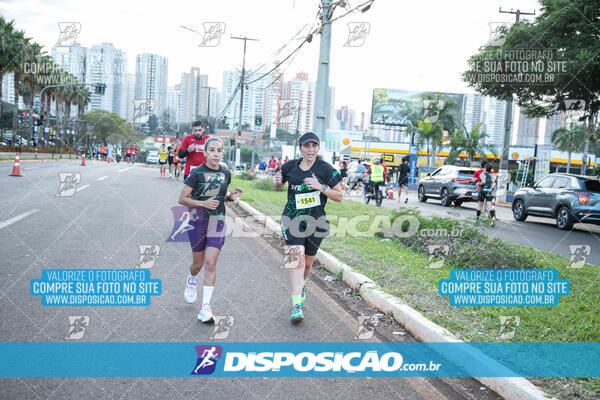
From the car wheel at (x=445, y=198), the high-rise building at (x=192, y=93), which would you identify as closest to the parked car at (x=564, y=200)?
the car wheel at (x=445, y=198)

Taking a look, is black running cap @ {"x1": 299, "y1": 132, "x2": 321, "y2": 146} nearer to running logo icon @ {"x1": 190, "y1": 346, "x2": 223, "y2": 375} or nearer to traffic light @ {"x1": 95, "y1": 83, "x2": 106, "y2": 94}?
running logo icon @ {"x1": 190, "y1": 346, "x2": 223, "y2": 375}

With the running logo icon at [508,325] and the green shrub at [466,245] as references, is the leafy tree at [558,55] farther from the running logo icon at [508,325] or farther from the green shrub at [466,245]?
the running logo icon at [508,325]

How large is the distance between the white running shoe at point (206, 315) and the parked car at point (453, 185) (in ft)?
59.8

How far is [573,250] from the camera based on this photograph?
11.4m

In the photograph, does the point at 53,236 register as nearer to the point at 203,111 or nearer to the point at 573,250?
the point at 573,250

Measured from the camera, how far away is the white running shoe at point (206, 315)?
480cm

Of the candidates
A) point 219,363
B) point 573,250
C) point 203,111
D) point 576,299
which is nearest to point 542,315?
point 576,299

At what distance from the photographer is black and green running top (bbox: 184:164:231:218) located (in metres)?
5.12

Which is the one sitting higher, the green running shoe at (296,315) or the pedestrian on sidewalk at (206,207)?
the pedestrian on sidewalk at (206,207)

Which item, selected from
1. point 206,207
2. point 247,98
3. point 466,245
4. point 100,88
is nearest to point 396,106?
point 247,98

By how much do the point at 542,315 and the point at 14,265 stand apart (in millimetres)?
6129

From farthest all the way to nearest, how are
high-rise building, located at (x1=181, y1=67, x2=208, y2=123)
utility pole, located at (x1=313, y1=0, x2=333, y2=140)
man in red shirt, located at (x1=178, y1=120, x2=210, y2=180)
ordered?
high-rise building, located at (x1=181, y1=67, x2=208, y2=123) < utility pole, located at (x1=313, y1=0, x2=333, y2=140) < man in red shirt, located at (x1=178, y1=120, x2=210, y2=180)

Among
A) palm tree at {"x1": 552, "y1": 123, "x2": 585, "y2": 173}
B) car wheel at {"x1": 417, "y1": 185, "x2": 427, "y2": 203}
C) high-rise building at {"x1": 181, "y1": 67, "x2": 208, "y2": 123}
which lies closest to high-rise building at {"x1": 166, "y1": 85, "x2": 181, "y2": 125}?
high-rise building at {"x1": 181, "y1": 67, "x2": 208, "y2": 123}

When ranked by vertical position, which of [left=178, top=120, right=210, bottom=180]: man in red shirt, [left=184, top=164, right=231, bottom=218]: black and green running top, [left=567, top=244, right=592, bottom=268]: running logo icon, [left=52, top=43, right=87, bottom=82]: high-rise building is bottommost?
[left=567, top=244, right=592, bottom=268]: running logo icon
